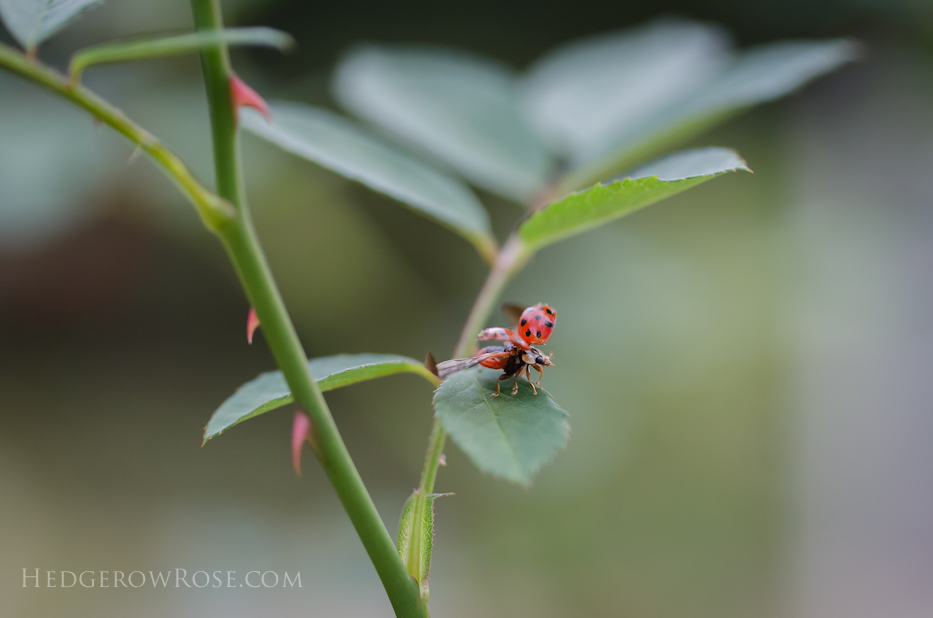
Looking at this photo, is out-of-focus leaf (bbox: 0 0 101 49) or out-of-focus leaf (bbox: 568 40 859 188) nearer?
out-of-focus leaf (bbox: 0 0 101 49)

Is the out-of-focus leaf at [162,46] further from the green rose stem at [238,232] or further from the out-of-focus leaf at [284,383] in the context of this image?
the out-of-focus leaf at [284,383]

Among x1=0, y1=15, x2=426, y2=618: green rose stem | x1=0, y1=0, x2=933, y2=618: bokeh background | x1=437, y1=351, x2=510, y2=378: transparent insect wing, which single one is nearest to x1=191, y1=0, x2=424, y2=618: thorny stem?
x1=0, y1=15, x2=426, y2=618: green rose stem

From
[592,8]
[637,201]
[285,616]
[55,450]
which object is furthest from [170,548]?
[592,8]

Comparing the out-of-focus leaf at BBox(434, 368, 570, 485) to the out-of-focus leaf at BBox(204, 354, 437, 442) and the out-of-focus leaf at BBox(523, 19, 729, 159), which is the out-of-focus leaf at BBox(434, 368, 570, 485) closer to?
the out-of-focus leaf at BBox(204, 354, 437, 442)

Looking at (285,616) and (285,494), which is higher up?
(285,494)

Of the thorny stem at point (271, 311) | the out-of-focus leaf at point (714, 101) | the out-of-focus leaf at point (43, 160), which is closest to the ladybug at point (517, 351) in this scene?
the thorny stem at point (271, 311)

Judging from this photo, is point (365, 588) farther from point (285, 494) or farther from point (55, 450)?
point (55, 450)

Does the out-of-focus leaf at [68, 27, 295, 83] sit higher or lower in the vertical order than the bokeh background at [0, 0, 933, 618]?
lower
